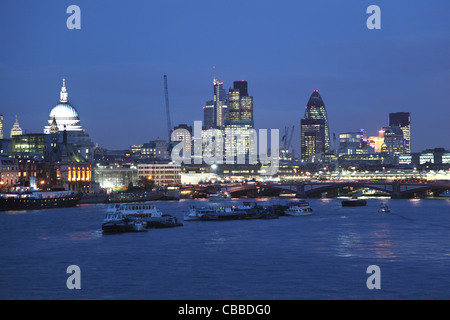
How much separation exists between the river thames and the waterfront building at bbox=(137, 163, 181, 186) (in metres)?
82.7

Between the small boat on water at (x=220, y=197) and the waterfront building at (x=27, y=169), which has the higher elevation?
the waterfront building at (x=27, y=169)

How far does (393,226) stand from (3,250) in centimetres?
2905

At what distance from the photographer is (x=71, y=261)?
3997cm

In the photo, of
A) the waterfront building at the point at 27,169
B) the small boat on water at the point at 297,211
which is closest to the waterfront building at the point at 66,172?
the waterfront building at the point at 27,169

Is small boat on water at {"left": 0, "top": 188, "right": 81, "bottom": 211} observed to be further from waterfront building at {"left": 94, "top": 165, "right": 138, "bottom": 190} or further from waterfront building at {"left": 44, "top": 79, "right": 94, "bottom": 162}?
waterfront building at {"left": 44, "top": 79, "right": 94, "bottom": 162}

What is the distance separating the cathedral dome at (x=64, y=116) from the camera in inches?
6644

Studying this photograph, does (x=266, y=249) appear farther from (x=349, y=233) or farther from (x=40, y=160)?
(x=40, y=160)

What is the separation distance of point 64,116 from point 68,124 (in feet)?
7.03

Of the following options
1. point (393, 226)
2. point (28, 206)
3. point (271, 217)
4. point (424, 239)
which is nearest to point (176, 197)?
point (28, 206)

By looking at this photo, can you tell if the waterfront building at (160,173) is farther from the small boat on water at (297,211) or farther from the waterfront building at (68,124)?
the small boat on water at (297,211)

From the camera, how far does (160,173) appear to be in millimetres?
148375

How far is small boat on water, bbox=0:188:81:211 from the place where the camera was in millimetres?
83062

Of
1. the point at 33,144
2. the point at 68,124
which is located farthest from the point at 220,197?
the point at 68,124

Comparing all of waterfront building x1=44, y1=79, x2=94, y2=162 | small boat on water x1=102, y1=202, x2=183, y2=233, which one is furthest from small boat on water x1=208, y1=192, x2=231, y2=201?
waterfront building x1=44, y1=79, x2=94, y2=162
